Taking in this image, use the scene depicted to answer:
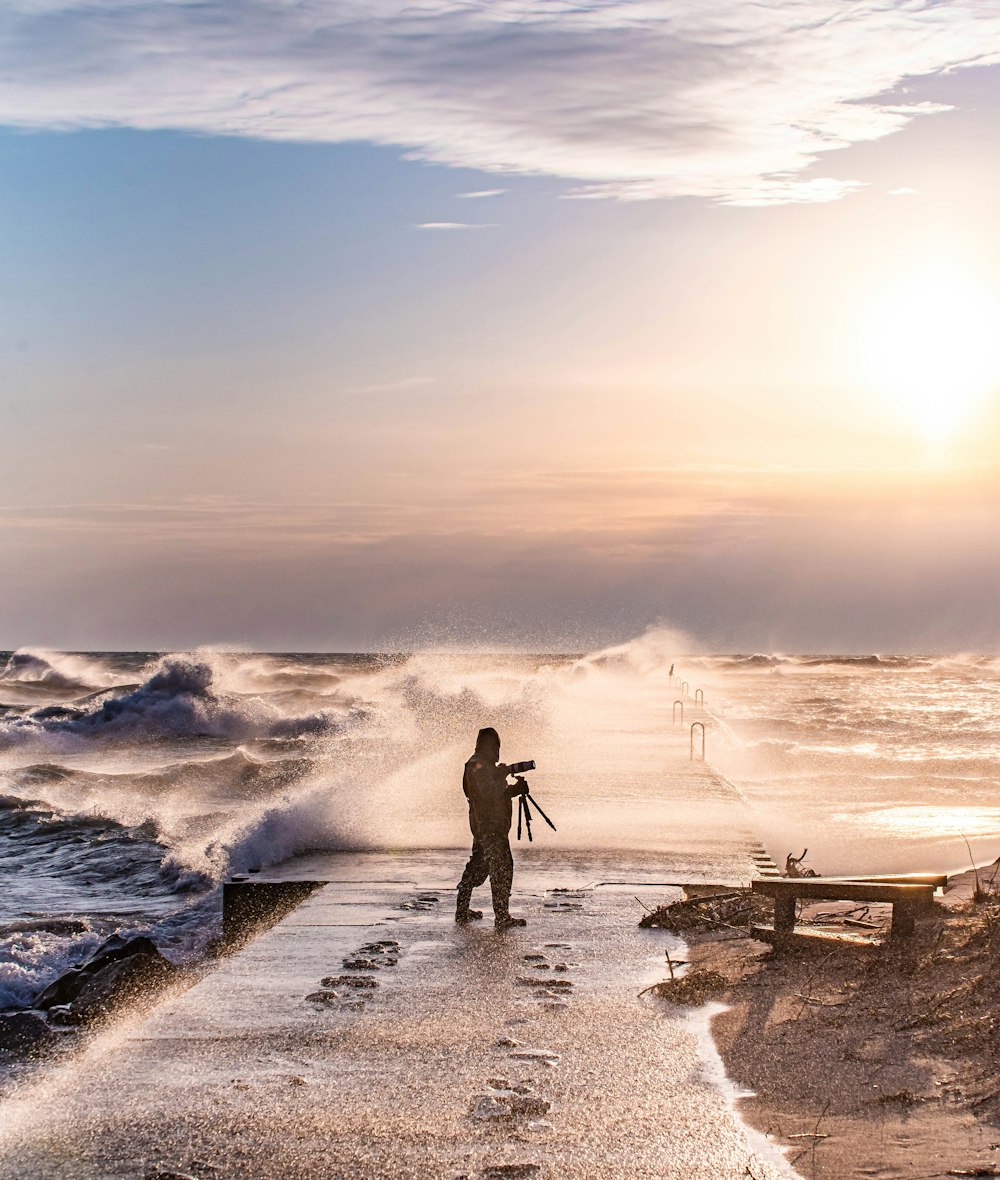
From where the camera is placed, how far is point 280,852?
14508mm

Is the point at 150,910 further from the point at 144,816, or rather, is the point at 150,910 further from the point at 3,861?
the point at 144,816

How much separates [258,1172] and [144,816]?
17247 millimetres

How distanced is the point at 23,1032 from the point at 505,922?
336 centimetres

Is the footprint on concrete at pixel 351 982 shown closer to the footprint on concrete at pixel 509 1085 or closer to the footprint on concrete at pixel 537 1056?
the footprint on concrete at pixel 537 1056

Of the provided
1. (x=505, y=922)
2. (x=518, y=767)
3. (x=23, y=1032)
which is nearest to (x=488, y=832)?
(x=518, y=767)

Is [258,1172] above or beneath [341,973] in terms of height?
above

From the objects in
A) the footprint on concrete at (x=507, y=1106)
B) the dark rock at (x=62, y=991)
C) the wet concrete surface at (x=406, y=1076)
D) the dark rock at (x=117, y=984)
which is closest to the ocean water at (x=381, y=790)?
the dark rock at (x=62, y=991)

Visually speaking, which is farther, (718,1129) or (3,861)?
(3,861)

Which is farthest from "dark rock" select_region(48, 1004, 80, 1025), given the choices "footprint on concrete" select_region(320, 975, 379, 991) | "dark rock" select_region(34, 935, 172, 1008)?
"footprint on concrete" select_region(320, 975, 379, 991)

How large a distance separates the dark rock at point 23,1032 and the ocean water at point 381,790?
202 centimetres

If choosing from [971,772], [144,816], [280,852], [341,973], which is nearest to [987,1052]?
[341,973]

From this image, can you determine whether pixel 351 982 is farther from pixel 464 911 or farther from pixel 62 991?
pixel 62 991

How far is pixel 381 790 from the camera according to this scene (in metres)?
18.0

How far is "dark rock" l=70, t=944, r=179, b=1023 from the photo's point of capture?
30.2 ft
